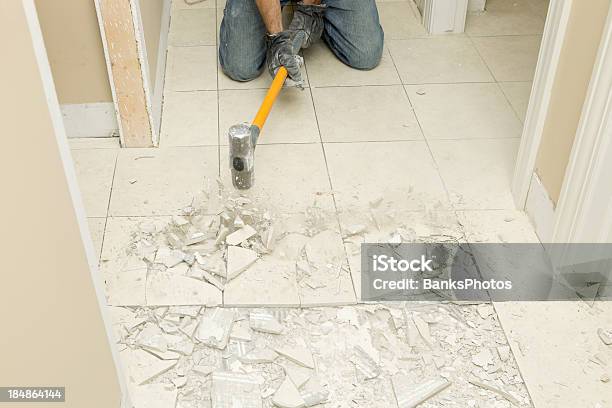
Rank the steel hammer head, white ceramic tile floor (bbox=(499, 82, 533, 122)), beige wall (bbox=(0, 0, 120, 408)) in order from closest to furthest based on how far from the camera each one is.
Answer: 1. beige wall (bbox=(0, 0, 120, 408))
2. the steel hammer head
3. white ceramic tile floor (bbox=(499, 82, 533, 122))

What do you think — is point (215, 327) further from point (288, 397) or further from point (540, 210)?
point (540, 210)

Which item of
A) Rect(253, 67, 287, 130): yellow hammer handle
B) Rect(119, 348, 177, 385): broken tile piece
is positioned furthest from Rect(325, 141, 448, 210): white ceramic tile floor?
Rect(119, 348, 177, 385): broken tile piece

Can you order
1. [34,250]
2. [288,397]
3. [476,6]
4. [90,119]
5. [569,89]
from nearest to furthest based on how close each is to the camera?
[34,250] < [288,397] < [569,89] < [90,119] < [476,6]

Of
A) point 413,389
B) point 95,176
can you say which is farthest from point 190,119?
point 413,389

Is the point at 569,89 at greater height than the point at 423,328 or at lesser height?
greater

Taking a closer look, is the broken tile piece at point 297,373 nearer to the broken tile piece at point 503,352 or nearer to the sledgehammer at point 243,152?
the broken tile piece at point 503,352

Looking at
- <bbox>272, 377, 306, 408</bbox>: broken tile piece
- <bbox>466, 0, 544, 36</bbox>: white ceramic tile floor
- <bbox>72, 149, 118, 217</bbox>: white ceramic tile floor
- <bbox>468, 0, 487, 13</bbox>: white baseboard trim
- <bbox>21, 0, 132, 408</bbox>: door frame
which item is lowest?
<bbox>72, 149, 118, 217</bbox>: white ceramic tile floor

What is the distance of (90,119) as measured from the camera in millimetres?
2162

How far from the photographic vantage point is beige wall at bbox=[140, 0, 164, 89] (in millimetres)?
2197

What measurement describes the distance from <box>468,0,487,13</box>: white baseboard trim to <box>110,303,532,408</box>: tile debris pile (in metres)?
1.77

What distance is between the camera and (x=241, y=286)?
1694mm

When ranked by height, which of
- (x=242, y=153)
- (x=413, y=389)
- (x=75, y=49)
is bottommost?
(x=413, y=389)

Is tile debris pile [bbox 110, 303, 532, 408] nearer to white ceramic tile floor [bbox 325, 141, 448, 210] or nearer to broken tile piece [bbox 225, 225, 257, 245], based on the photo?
broken tile piece [bbox 225, 225, 257, 245]

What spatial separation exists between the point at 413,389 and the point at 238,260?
1.83 feet
